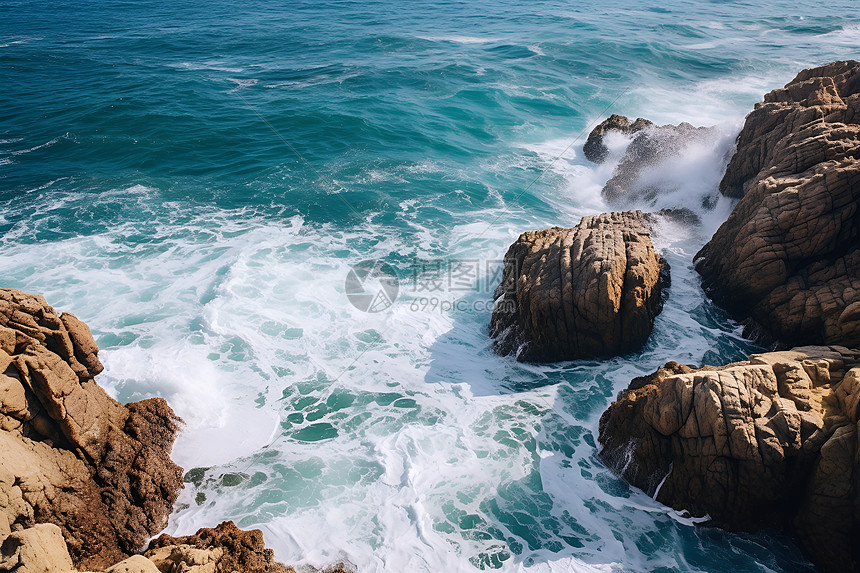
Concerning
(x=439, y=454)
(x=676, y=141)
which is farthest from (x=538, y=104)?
(x=439, y=454)

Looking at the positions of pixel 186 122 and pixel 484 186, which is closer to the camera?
pixel 484 186

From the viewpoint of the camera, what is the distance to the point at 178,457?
34.7ft

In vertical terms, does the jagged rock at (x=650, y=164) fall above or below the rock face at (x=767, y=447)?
above

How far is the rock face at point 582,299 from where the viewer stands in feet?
40.5

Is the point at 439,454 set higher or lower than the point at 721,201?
lower

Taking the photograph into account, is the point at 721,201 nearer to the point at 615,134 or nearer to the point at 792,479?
the point at 615,134

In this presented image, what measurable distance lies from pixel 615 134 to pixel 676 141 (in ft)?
12.7

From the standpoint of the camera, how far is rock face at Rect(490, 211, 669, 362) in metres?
12.4

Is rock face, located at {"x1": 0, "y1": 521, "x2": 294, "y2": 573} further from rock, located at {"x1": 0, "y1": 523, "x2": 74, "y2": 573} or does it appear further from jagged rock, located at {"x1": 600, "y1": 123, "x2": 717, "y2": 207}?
jagged rock, located at {"x1": 600, "y1": 123, "x2": 717, "y2": 207}

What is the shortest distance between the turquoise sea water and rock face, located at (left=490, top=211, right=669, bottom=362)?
24.1 inches

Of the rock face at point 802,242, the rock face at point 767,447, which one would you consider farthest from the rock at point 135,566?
the rock face at point 802,242

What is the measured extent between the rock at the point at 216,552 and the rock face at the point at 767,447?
22.0ft

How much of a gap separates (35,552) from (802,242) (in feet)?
49.3

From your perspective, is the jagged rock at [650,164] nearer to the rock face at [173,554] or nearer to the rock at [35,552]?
the rock face at [173,554]
